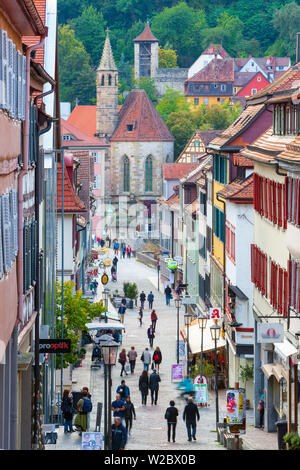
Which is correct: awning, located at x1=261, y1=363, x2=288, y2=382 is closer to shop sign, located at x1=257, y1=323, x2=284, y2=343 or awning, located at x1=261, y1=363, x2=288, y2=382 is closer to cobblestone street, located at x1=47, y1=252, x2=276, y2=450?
cobblestone street, located at x1=47, y1=252, x2=276, y2=450

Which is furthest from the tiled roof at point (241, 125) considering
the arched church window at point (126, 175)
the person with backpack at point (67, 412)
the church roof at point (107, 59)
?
the church roof at point (107, 59)

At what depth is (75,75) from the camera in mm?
171500

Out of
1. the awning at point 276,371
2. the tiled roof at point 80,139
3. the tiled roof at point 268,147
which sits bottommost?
the awning at point 276,371

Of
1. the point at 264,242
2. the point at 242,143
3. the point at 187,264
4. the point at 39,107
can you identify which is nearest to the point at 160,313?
the point at 187,264

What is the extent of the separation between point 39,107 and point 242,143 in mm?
16784

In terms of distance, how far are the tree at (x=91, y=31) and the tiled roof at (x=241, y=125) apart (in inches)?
5685

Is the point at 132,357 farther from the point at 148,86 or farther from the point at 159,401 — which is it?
the point at 148,86

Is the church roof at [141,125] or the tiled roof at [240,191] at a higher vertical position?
the church roof at [141,125]

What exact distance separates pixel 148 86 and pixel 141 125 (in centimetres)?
3470

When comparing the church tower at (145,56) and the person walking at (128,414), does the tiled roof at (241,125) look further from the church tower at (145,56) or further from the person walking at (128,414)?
the church tower at (145,56)

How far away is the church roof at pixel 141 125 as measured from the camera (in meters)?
136

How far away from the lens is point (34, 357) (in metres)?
21.6

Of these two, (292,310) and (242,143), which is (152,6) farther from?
(292,310)

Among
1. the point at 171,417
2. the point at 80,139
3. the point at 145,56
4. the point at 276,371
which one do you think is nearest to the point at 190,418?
the point at 171,417
